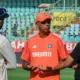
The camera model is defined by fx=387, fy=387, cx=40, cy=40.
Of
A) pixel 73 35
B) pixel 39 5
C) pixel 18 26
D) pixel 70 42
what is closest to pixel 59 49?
pixel 70 42

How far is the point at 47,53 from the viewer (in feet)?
15.8

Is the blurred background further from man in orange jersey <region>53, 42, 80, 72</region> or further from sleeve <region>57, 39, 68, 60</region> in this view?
man in orange jersey <region>53, 42, 80, 72</region>

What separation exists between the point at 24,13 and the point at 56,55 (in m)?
17.2

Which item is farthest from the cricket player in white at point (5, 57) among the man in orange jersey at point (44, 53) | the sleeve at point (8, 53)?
the man in orange jersey at point (44, 53)

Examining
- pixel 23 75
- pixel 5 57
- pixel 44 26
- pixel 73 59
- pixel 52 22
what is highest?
pixel 44 26

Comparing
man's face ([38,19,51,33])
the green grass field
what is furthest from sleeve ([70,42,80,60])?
the green grass field

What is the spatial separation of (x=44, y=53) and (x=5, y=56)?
36.3 inches

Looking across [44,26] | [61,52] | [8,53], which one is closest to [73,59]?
[61,52]

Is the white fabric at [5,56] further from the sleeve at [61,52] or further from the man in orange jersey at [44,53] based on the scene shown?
the sleeve at [61,52]

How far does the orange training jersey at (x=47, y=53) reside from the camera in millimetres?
4781

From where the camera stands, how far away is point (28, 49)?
4957mm

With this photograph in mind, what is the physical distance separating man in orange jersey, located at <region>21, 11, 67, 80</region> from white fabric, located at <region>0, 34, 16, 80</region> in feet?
2.45

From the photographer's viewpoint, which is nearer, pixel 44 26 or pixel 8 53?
pixel 8 53

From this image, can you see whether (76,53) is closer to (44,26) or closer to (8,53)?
(44,26)
